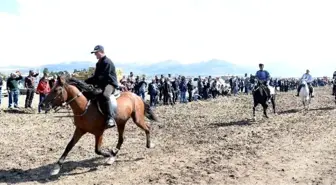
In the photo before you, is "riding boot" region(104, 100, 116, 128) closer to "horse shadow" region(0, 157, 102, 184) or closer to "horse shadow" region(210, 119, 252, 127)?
"horse shadow" region(0, 157, 102, 184)

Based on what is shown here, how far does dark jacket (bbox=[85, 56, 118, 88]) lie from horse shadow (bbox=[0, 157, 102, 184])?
1.99m

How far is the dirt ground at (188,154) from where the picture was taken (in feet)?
33.6

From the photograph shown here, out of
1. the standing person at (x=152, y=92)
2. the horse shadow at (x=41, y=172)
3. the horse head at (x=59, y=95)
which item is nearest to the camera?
the horse shadow at (x=41, y=172)

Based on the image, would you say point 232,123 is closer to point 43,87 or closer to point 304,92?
point 304,92

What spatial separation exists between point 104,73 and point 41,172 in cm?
276

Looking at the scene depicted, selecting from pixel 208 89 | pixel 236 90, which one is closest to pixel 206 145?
pixel 208 89

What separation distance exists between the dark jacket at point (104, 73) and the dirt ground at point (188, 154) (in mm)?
2013

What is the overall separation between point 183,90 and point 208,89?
4.71 m

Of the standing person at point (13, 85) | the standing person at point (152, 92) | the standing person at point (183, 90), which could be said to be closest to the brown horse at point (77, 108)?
the standing person at point (13, 85)

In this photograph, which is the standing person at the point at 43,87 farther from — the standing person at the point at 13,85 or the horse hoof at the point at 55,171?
the horse hoof at the point at 55,171

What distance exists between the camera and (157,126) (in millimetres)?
18578

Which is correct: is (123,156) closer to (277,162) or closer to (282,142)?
(277,162)

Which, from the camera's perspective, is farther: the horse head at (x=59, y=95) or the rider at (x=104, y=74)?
the rider at (x=104, y=74)

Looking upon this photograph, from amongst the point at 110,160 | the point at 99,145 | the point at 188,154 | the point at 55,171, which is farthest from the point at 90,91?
the point at 188,154
